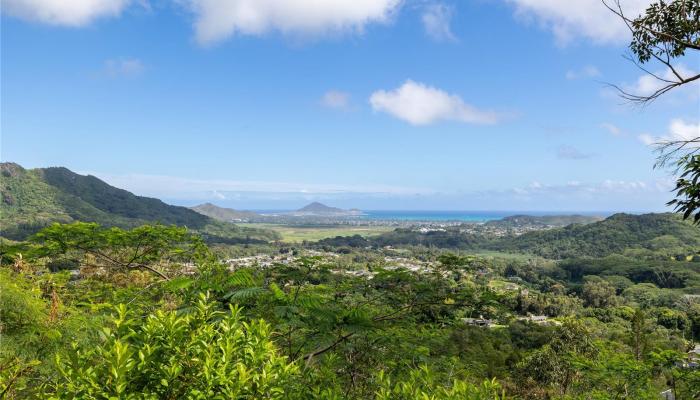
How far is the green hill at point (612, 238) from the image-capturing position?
129 metres

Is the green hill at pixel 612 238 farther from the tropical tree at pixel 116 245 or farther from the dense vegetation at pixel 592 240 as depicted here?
the tropical tree at pixel 116 245

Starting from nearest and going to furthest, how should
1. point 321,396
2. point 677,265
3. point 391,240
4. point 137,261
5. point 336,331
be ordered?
1. point 321,396
2. point 336,331
3. point 137,261
4. point 677,265
5. point 391,240

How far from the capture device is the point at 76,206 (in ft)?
409

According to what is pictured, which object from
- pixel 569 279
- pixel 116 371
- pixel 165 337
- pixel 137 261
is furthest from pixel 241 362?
pixel 569 279

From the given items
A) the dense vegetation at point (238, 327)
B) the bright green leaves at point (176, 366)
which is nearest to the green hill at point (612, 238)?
the dense vegetation at point (238, 327)

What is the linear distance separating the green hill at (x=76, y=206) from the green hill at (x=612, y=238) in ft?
382

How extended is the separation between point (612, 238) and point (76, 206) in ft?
625

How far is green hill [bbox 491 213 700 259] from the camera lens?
12912cm

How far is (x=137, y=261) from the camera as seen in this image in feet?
25.6

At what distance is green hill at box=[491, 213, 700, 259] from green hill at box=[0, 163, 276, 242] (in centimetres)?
11631

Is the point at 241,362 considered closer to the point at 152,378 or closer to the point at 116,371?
the point at 152,378

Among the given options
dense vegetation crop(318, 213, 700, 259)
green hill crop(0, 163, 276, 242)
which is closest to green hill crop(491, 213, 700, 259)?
dense vegetation crop(318, 213, 700, 259)

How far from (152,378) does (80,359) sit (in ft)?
1.57

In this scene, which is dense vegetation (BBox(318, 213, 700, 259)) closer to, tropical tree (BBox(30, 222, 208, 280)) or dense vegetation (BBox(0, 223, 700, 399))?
tropical tree (BBox(30, 222, 208, 280))
